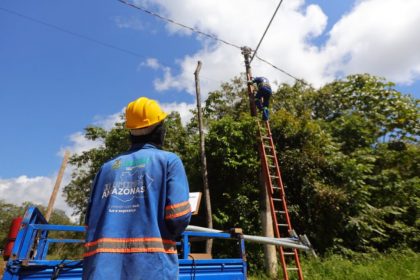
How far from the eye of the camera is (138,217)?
179 centimetres

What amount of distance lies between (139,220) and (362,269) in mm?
8252

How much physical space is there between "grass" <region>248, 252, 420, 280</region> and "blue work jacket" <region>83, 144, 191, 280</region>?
7.45 meters

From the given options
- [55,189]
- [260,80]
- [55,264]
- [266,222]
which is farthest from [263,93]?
[55,189]

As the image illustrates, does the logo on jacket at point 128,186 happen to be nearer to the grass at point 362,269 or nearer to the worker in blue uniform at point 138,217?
the worker in blue uniform at point 138,217

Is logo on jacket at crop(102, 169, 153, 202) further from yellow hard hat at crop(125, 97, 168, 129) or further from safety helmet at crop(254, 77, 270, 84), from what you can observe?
safety helmet at crop(254, 77, 270, 84)

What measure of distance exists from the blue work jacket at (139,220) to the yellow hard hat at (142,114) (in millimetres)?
182

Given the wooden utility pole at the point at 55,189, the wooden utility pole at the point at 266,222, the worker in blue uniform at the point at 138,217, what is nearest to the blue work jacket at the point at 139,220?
the worker in blue uniform at the point at 138,217

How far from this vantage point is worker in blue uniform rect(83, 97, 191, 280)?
172 cm

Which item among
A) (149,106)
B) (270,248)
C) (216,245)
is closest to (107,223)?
(149,106)

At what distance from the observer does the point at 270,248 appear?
9.24 meters

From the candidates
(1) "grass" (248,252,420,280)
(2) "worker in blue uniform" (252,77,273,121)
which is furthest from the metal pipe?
(2) "worker in blue uniform" (252,77,273,121)

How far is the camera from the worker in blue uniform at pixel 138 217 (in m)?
1.72

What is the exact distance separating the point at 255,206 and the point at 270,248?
5.52 ft

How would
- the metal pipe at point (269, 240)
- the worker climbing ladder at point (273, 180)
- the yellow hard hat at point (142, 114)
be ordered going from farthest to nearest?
the worker climbing ladder at point (273, 180), the metal pipe at point (269, 240), the yellow hard hat at point (142, 114)
